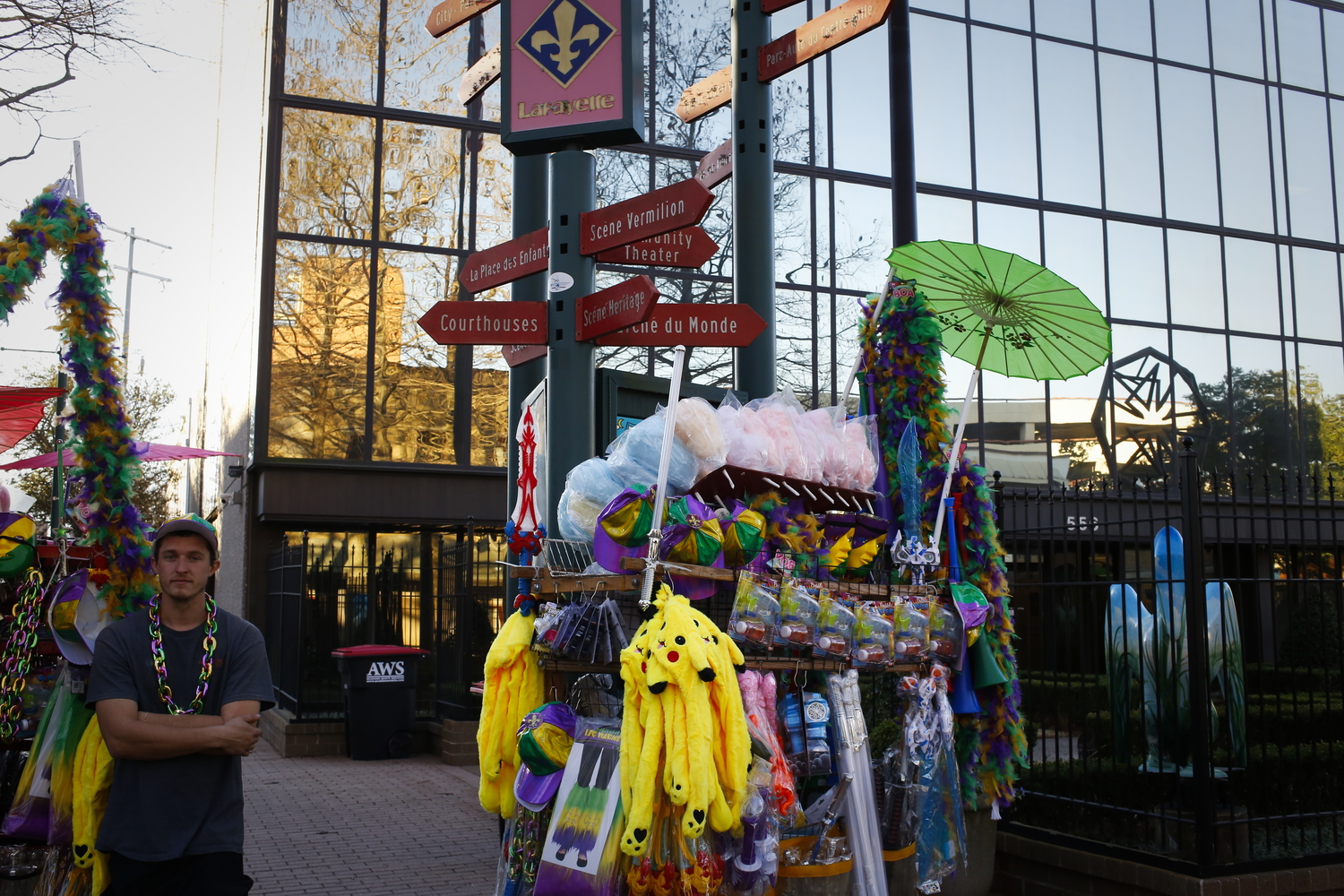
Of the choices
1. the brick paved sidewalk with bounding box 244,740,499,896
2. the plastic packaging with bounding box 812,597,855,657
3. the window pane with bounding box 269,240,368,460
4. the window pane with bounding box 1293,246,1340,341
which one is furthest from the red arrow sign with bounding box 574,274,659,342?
the window pane with bounding box 1293,246,1340,341

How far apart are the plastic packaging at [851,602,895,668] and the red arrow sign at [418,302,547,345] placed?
6.89 feet

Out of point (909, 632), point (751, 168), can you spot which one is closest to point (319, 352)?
point (751, 168)

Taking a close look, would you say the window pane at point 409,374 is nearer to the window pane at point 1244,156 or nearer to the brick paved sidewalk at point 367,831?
the brick paved sidewalk at point 367,831

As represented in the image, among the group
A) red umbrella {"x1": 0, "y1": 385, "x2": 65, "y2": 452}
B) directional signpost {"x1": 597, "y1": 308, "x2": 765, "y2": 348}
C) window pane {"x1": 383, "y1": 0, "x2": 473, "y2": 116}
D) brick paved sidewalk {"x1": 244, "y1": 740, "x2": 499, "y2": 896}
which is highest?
window pane {"x1": 383, "y1": 0, "x2": 473, "y2": 116}

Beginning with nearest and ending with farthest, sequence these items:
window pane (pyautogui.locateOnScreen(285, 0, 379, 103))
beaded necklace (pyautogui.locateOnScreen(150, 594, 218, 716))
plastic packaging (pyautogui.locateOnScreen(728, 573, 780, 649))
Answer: beaded necklace (pyautogui.locateOnScreen(150, 594, 218, 716))
plastic packaging (pyautogui.locateOnScreen(728, 573, 780, 649))
window pane (pyautogui.locateOnScreen(285, 0, 379, 103))

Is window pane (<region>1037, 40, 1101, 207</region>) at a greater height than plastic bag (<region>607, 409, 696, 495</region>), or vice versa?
window pane (<region>1037, 40, 1101, 207</region>)

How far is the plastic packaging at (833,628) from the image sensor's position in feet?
17.1

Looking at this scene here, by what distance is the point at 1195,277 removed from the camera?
69.9 ft

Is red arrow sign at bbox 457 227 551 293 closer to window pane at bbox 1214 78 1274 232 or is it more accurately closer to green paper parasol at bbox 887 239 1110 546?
green paper parasol at bbox 887 239 1110 546

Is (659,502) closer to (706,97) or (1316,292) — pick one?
(706,97)

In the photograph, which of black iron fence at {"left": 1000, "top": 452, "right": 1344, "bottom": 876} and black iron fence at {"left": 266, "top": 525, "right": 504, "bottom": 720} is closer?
black iron fence at {"left": 1000, "top": 452, "right": 1344, "bottom": 876}

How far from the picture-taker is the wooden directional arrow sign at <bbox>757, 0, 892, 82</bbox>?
6941 millimetres

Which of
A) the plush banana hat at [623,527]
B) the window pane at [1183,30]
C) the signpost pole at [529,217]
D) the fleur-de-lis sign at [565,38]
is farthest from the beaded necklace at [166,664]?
the window pane at [1183,30]

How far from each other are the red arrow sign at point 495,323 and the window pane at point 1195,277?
705 inches
